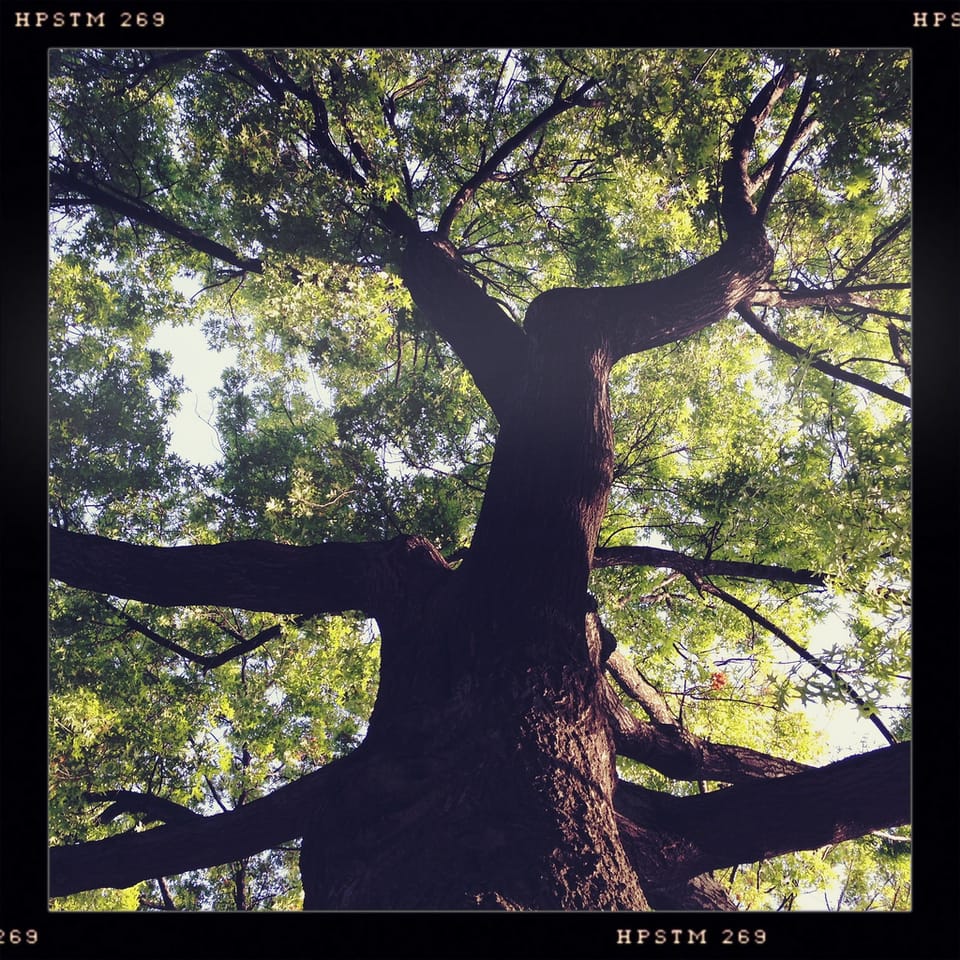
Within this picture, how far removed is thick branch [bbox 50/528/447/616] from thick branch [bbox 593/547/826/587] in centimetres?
179

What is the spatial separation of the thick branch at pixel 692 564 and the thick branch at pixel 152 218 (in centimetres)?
417

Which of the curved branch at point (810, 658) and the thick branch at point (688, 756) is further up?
the curved branch at point (810, 658)

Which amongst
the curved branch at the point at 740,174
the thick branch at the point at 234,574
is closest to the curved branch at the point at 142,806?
the thick branch at the point at 234,574

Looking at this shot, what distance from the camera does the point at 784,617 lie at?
18.4 ft

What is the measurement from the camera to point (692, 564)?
4.94 metres

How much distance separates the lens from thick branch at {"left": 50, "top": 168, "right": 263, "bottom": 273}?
4.92 meters

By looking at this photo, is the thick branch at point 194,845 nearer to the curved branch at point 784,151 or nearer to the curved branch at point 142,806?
the curved branch at point 142,806

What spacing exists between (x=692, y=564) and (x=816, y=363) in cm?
210

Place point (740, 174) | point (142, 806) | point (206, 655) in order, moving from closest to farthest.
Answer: point (740, 174)
point (142, 806)
point (206, 655)

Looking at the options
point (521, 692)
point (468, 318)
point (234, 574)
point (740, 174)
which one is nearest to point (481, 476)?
point (468, 318)

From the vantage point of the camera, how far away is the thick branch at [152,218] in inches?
194

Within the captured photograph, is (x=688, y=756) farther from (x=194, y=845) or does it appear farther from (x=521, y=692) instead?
(x=194, y=845)

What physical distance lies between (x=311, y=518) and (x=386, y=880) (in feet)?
9.92
